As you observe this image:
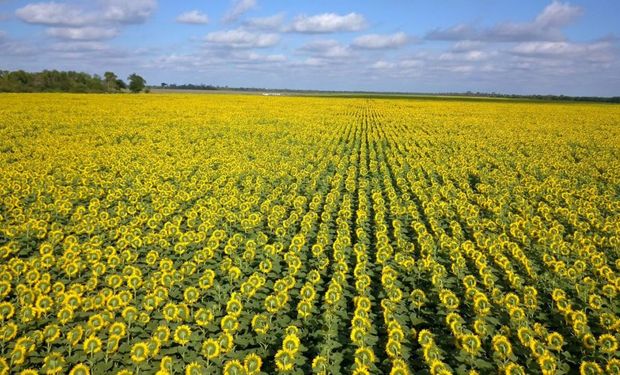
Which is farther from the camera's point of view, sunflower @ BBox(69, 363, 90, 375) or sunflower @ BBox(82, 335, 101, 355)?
sunflower @ BBox(82, 335, 101, 355)

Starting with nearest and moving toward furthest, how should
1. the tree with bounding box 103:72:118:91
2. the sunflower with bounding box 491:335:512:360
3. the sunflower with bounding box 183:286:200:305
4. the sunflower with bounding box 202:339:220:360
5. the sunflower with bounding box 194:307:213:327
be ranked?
1. the sunflower with bounding box 202:339:220:360
2. the sunflower with bounding box 491:335:512:360
3. the sunflower with bounding box 194:307:213:327
4. the sunflower with bounding box 183:286:200:305
5. the tree with bounding box 103:72:118:91

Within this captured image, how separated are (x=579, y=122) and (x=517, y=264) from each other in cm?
3603

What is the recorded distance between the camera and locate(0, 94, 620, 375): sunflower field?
15.3ft

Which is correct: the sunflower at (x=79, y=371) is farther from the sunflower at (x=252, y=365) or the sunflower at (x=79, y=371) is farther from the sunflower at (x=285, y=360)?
the sunflower at (x=285, y=360)

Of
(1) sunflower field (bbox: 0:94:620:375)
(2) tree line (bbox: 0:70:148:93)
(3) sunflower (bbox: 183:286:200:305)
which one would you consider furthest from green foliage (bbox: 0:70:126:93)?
(3) sunflower (bbox: 183:286:200:305)

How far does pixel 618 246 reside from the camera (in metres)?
8.09

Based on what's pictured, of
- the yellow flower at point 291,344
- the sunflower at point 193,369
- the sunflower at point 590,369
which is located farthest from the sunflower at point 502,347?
the sunflower at point 193,369

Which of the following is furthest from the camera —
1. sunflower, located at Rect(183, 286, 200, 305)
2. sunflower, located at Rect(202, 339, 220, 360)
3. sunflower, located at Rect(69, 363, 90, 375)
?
sunflower, located at Rect(183, 286, 200, 305)

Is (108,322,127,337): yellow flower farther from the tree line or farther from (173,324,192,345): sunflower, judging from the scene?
the tree line

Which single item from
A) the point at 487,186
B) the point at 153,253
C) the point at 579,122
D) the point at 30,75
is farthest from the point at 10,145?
the point at 30,75

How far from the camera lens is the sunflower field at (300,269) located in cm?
467

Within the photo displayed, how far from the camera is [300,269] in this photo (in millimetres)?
7059

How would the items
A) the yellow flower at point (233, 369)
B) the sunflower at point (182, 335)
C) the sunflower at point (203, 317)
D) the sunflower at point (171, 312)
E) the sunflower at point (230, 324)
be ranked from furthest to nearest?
the sunflower at point (171, 312) < the sunflower at point (203, 317) < the sunflower at point (230, 324) < the sunflower at point (182, 335) < the yellow flower at point (233, 369)

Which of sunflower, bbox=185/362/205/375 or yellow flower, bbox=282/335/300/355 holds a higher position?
yellow flower, bbox=282/335/300/355
